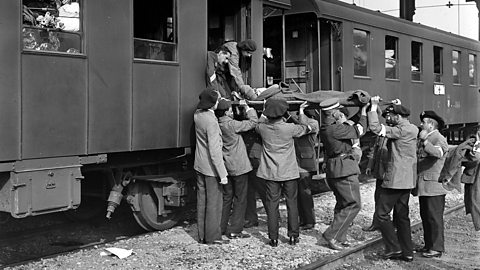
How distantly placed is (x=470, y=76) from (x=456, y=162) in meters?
10.8

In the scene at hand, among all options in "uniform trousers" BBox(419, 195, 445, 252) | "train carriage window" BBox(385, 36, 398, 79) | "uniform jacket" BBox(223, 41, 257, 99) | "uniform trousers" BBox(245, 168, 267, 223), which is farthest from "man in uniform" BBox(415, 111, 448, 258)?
"train carriage window" BBox(385, 36, 398, 79)

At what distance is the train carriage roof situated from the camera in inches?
405

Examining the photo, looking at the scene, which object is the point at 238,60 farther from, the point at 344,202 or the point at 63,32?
the point at 63,32

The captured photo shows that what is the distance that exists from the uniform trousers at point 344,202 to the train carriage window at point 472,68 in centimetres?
A: 1087

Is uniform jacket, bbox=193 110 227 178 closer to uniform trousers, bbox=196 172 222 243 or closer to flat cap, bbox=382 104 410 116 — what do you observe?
uniform trousers, bbox=196 172 222 243

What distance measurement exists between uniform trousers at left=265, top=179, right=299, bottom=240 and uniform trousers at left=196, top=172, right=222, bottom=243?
58cm

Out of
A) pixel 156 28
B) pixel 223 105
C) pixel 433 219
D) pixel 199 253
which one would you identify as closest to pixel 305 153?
pixel 223 105

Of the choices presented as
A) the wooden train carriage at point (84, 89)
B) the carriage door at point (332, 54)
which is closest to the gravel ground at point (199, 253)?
the wooden train carriage at point (84, 89)

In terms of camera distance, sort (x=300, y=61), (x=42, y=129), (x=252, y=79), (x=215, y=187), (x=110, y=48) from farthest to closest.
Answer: (x=300, y=61), (x=252, y=79), (x=215, y=187), (x=110, y=48), (x=42, y=129)

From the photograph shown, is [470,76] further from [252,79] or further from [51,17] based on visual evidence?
[51,17]

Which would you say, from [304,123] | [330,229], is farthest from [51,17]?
[330,229]

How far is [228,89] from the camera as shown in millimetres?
7777

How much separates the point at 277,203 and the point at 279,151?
60 centimetres

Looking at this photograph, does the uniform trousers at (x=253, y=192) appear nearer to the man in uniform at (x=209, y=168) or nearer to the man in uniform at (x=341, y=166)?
the man in uniform at (x=209, y=168)
